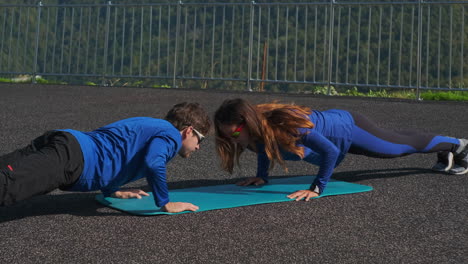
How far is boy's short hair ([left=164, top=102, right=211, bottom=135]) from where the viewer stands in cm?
361

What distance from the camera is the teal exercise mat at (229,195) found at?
11.8ft

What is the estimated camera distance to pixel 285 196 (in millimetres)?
3908

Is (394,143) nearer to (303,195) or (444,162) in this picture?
(444,162)

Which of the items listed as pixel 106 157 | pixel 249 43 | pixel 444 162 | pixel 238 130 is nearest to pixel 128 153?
pixel 106 157

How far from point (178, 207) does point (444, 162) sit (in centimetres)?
232

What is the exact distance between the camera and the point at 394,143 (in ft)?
14.7

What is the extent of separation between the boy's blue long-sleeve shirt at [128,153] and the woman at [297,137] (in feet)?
1.47

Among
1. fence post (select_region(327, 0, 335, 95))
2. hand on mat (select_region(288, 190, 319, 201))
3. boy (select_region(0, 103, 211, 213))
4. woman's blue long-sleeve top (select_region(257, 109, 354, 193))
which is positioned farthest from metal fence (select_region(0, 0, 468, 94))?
boy (select_region(0, 103, 211, 213))

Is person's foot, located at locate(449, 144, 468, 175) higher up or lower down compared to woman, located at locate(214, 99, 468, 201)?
lower down

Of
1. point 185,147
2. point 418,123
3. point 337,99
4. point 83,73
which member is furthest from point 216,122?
point 83,73

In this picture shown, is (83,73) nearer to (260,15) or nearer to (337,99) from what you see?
(260,15)

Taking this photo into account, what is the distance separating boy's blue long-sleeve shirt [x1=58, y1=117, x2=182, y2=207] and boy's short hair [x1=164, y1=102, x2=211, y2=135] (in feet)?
0.25

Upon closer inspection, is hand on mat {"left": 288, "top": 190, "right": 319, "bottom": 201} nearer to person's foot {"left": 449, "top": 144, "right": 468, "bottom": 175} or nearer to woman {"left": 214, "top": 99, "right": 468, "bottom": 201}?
woman {"left": 214, "top": 99, "right": 468, "bottom": 201}

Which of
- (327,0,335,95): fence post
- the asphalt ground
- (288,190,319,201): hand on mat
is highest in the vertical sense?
(327,0,335,95): fence post
